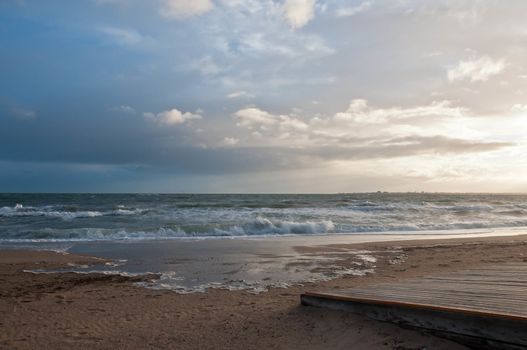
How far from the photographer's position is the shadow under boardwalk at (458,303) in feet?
13.0

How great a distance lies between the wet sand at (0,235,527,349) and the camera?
205 inches

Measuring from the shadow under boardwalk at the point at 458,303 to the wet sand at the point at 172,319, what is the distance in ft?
0.46

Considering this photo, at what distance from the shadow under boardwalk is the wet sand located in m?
0.14

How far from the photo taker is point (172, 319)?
21.0ft


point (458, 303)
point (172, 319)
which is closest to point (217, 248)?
point (172, 319)

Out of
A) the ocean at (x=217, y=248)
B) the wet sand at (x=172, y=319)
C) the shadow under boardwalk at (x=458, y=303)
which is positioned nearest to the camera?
the shadow under boardwalk at (x=458, y=303)

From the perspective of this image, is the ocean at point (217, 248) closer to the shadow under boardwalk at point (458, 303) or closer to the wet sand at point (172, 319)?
the wet sand at point (172, 319)

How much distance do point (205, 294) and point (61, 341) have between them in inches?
116

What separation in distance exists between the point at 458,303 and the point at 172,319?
4038 millimetres

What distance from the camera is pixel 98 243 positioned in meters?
16.9

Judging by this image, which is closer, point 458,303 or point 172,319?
point 458,303

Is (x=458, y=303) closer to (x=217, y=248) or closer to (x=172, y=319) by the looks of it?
(x=172, y=319)

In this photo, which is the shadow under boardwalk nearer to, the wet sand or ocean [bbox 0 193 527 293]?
the wet sand

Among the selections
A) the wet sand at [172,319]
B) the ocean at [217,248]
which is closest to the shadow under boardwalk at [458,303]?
the wet sand at [172,319]
